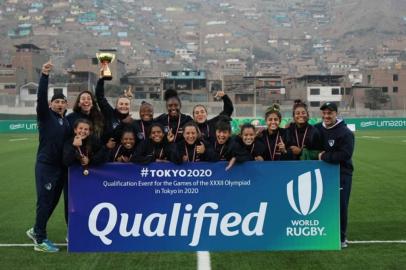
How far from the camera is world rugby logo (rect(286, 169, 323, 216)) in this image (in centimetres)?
696

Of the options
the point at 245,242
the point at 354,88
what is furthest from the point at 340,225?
the point at 354,88

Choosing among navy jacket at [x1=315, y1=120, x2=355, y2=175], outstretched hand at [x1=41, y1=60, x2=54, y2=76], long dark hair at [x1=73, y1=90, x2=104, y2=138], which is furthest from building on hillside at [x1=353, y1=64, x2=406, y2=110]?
outstretched hand at [x1=41, y1=60, x2=54, y2=76]

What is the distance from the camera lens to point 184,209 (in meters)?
6.95

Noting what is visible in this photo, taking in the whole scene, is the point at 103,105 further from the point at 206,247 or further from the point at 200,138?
the point at 206,247

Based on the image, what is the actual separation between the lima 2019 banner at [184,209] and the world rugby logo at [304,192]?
1 cm

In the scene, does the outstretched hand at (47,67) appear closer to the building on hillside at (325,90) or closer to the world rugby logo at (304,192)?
the world rugby logo at (304,192)

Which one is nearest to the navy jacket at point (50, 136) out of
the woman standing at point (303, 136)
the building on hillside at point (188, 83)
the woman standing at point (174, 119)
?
the woman standing at point (174, 119)

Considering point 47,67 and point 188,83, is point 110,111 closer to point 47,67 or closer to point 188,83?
point 47,67

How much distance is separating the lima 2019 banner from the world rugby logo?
0.01 metres

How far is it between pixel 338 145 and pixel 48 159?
10.7ft

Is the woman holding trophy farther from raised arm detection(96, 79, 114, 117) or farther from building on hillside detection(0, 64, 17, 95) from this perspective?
building on hillside detection(0, 64, 17, 95)

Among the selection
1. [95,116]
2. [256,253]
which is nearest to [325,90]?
[95,116]

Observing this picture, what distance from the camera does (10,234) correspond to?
825cm

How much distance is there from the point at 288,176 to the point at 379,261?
1311mm
